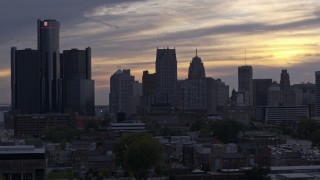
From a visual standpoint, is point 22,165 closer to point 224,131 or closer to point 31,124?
point 224,131

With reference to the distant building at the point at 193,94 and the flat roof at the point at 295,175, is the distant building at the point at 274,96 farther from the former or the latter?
the flat roof at the point at 295,175

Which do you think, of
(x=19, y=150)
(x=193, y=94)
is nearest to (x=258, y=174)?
(x=19, y=150)

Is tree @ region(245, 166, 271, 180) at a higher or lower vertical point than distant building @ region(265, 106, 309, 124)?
lower

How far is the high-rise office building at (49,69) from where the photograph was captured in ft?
331

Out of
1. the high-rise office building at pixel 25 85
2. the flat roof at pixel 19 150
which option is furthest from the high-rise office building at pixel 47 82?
the flat roof at pixel 19 150

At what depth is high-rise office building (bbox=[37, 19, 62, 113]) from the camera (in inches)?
3976

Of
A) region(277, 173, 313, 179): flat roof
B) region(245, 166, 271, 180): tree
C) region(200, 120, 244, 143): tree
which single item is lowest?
region(277, 173, 313, 179): flat roof

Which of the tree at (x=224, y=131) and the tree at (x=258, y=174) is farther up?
the tree at (x=224, y=131)

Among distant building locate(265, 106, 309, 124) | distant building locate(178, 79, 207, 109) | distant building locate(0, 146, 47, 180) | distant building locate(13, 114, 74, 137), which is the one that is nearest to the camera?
distant building locate(0, 146, 47, 180)

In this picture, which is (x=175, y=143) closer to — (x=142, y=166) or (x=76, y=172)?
(x=76, y=172)

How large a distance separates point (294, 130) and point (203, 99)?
121ft

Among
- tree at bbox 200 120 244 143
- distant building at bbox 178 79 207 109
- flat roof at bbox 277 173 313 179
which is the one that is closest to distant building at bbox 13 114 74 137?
tree at bbox 200 120 244 143

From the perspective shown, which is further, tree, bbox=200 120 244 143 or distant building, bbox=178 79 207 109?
distant building, bbox=178 79 207 109

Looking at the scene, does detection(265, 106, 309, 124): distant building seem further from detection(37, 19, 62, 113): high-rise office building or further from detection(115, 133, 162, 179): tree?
detection(115, 133, 162, 179): tree
